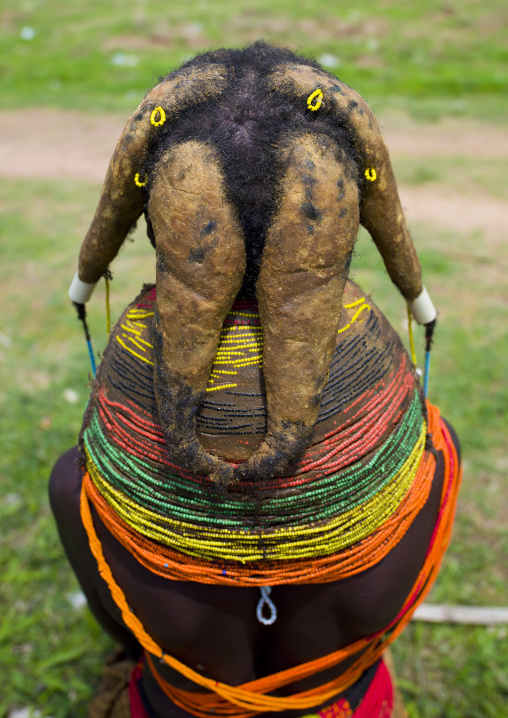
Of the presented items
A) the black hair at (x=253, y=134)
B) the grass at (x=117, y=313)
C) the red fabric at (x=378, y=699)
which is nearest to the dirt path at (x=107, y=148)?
the grass at (x=117, y=313)

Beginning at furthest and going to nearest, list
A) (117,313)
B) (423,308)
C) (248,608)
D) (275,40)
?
(275,40)
(117,313)
(423,308)
(248,608)

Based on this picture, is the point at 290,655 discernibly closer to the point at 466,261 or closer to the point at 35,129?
the point at 466,261

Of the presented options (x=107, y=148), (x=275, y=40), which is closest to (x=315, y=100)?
(x=107, y=148)

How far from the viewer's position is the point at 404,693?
8.11 feet

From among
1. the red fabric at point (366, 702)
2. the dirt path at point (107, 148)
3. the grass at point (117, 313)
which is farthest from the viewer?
the dirt path at point (107, 148)

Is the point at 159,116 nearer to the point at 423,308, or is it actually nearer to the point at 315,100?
the point at 315,100

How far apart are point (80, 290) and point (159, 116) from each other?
2.03 feet

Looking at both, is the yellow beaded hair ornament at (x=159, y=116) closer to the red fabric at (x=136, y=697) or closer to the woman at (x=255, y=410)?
the woman at (x=255, y=410)

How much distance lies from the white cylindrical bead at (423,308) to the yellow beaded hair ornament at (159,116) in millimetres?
793

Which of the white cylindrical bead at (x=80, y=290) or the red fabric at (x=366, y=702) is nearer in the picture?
the white cylindrical bead at (x=80, y=290)

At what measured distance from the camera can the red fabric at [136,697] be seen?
1.85 metres

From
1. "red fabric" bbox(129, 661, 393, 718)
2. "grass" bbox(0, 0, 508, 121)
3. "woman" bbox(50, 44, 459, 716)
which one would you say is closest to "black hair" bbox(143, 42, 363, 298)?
"woman" bbox(50, 44, 459, 716)

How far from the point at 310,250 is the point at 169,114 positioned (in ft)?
1.25

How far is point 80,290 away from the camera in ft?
5.30
